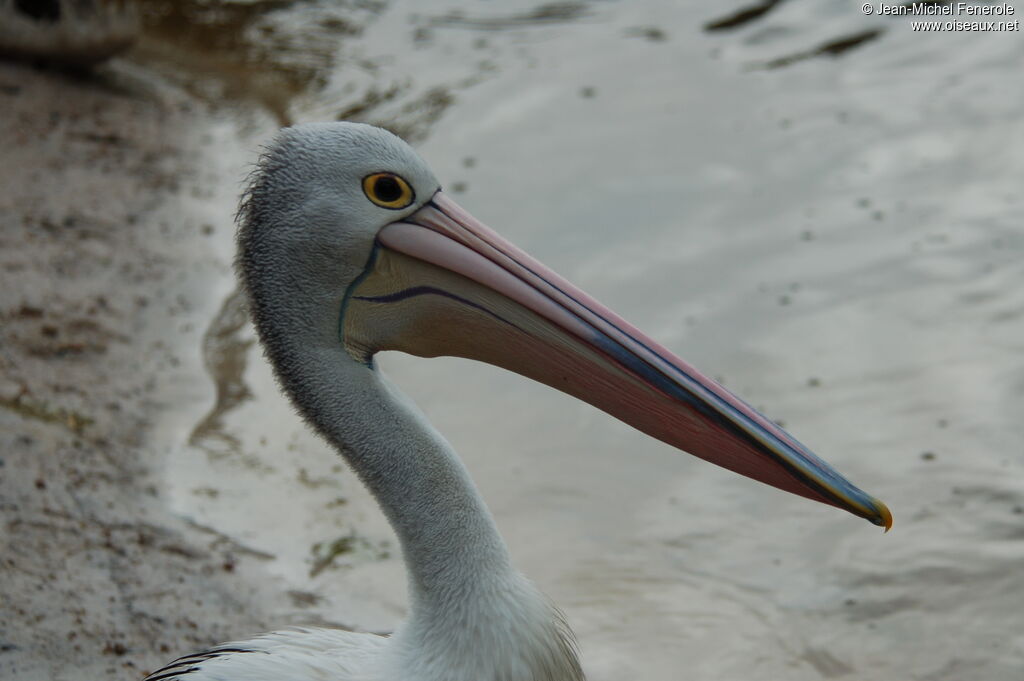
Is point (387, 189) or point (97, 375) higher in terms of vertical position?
point (387, 189)

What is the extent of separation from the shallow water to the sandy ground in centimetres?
24

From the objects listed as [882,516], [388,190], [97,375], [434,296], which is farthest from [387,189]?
[97,375]

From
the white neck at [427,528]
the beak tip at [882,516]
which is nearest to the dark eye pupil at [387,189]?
the white neck at [427,528]

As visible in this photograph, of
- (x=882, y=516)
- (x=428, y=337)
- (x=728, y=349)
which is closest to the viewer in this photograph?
(x=882, y=516)

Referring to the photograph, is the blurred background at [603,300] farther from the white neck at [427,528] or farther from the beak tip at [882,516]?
the beak tip at [882,516]

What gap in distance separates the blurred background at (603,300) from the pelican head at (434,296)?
5.30 feet

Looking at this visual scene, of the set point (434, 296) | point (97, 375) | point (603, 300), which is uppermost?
point (434, 296)

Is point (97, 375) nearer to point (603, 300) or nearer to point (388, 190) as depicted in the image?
point (603, 300)

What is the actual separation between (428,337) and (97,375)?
2.88 meters

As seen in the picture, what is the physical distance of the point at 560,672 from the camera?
109 inches

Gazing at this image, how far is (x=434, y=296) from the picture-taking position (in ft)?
9.09

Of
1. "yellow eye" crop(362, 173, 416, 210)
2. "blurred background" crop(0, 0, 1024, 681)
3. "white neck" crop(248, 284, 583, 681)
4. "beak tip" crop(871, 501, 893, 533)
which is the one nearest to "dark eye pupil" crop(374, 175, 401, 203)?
"yellow eye" crop(362, 173, 416, 210)

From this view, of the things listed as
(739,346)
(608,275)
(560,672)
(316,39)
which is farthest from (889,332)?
(316,39)

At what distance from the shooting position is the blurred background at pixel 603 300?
4211mm
